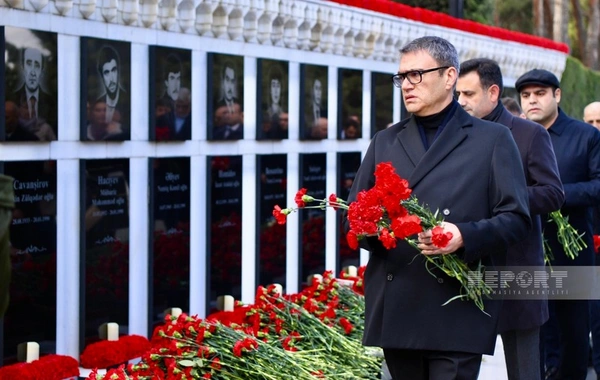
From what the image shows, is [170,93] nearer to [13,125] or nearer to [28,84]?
[28,84]

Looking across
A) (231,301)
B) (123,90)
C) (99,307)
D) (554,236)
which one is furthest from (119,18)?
(554,236)

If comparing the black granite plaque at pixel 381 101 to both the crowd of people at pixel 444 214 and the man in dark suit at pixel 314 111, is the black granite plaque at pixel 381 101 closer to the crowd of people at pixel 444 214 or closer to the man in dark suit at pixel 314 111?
the man in dark suit at pixel 314 111

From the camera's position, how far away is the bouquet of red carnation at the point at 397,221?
4.23 m

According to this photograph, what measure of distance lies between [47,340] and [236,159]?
2884 mm

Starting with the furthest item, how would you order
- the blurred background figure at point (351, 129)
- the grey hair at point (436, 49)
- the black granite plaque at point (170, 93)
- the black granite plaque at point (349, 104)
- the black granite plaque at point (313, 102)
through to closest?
the blurred background figure at point (351, 129)
the black granite plaque at point (349, 104)
the black granite plaque at point (313, 102)
the black granite plaque at point (170, 93)
the grey hair at point (436, 49)

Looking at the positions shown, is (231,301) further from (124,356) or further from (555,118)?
(555,118)

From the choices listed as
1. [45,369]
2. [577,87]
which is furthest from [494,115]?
[577,87]

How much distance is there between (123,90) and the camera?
862cm

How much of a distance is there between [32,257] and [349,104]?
5542mm

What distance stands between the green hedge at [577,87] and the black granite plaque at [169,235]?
15724 mm

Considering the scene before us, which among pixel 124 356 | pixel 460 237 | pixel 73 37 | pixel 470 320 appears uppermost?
pixel 73 37

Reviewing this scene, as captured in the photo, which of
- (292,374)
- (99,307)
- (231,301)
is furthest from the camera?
(231,301)

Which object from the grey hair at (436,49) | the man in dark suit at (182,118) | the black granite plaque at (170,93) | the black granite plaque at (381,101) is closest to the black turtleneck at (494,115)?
the grey hair at (436,49)

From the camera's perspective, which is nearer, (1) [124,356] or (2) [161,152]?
(1) [124,356]
